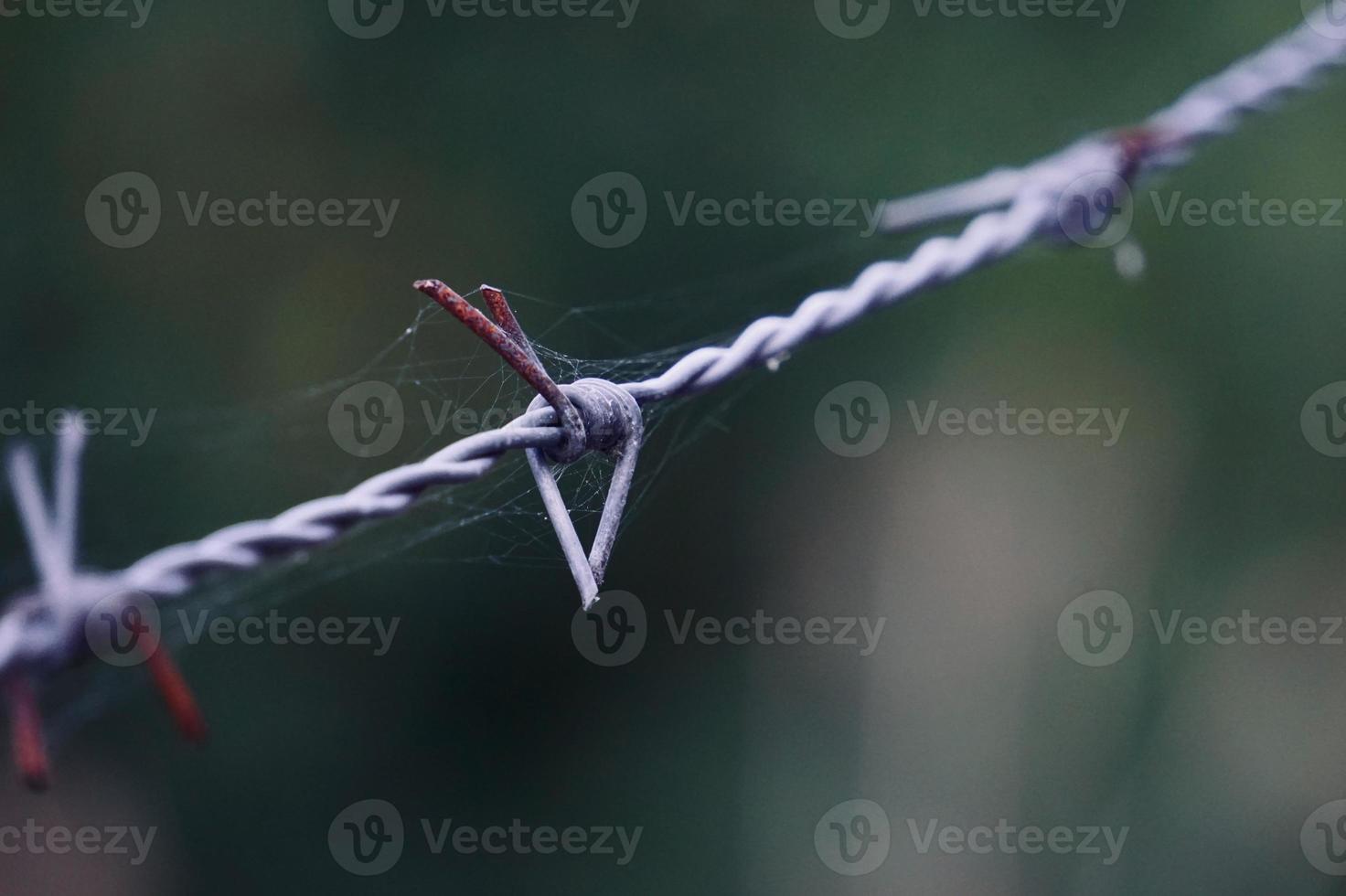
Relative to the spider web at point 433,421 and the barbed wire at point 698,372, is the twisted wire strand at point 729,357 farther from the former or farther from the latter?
the spider web at point 433,421

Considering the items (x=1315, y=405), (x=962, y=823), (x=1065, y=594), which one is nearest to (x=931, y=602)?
(x=1065, y=594)

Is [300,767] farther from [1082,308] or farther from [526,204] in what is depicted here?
[1082,308]

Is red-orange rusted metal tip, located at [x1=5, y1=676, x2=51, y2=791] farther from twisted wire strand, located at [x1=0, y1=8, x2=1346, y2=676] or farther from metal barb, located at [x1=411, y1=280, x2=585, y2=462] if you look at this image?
metal barb, located at [x1=411, y1=280, x2=585, y2=462]

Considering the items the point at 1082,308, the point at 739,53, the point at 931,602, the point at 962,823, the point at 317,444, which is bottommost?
the point at 962,823

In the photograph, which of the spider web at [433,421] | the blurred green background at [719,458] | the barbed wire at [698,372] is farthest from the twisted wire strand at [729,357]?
the blurred green background at [719,458]

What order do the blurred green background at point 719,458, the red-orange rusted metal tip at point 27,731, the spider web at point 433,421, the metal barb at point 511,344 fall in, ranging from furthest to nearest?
1. the blurred green background at point 719,458
2. the spider web at point 433,421
3. the metal barb at point 511,344
4. the red-orange rusted metal tip at point 27,731

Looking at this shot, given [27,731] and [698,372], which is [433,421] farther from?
[27,731]

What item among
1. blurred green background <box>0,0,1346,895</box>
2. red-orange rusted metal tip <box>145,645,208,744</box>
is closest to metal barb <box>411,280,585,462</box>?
red-orange rusted metal tip <box>145,645,208,744</box>
